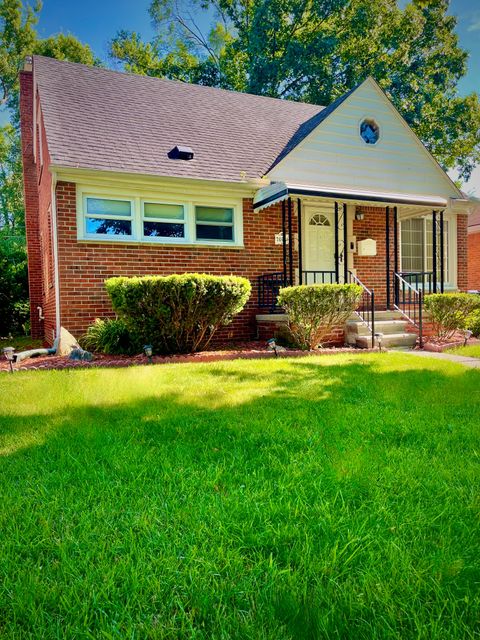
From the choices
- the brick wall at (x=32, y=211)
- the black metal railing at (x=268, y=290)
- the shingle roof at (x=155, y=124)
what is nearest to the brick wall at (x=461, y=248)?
the shingle roof at (x=155, y=124)

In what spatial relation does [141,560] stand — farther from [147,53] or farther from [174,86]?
[147,53]

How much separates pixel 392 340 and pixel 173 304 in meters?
4.74

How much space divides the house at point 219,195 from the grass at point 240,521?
5943 mm

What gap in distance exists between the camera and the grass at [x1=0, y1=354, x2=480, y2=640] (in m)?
1.42

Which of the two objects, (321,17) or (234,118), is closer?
(234,118)

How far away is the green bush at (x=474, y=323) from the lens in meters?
9.61

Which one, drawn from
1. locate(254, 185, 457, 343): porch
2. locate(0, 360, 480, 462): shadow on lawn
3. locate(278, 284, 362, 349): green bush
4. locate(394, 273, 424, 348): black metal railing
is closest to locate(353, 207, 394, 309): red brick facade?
locate(254, 185, 457, 343): porch

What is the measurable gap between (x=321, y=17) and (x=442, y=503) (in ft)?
87.7

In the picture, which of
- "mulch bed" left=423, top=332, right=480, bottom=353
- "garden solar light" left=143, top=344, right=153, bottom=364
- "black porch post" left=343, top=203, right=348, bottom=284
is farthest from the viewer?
"black porch post" left=343, top=203, right=348, bottom=284

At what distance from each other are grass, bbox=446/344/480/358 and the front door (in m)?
4.17

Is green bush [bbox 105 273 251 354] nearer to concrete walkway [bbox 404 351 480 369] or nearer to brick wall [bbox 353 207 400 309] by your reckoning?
concrete walkway [bbox 404 351 480 369]

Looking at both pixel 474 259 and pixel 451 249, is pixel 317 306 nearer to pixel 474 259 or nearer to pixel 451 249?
pixel 451 249

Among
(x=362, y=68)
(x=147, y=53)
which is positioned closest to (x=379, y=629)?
(x=362, y=68)

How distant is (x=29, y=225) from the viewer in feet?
44.5
